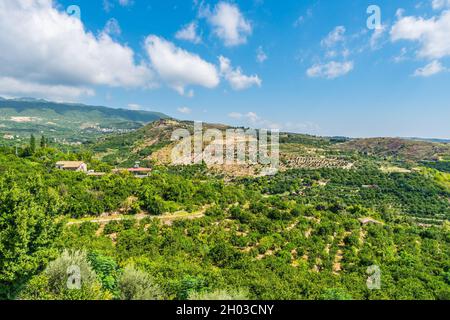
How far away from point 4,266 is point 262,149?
114066 mm

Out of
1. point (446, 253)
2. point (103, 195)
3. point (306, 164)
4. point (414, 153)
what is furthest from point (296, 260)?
point (414, 153)

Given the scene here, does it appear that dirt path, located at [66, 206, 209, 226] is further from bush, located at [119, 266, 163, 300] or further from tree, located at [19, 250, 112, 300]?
bush, located at [119, 266, 163, 300]

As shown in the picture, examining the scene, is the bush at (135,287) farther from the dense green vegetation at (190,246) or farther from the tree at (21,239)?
the tree at (21,239)

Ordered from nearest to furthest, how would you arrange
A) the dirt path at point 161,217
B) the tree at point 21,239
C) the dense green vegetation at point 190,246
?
1. the tree at point 21,239
2. the dense green vegetation at point 190,246
3. the dirt path at point 161,217

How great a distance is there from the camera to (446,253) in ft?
119

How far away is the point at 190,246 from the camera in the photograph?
28.8 meters

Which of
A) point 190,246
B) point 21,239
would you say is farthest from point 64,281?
point 190,246

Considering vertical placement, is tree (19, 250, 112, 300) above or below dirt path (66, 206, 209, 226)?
above

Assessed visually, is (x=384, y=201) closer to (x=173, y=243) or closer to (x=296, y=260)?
(x=296, y=260)

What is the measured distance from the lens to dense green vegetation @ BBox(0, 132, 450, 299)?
16531 millimetres

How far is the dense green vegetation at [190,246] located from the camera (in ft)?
54.2

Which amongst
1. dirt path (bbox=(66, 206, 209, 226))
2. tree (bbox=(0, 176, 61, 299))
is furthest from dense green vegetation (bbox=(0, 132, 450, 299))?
dirt path (bbox=(66, 206, 209, 226))

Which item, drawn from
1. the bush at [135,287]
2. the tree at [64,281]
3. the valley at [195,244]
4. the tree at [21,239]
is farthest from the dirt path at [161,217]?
the bush at [135,287]
